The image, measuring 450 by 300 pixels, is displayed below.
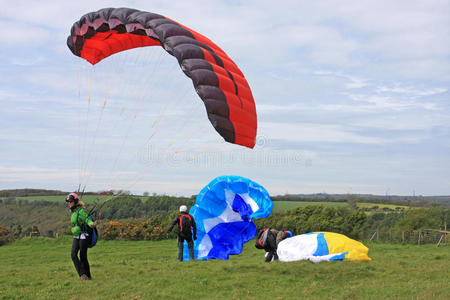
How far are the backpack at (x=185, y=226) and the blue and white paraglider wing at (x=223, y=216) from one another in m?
1.13

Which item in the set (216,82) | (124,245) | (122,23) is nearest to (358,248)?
(216,82)

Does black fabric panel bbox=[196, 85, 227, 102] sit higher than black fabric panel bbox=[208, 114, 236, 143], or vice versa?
black fabric panel bbox=[196, 85, 227, 102]

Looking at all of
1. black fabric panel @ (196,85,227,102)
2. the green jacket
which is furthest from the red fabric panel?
the green jacket

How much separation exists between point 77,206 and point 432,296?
6.08 m

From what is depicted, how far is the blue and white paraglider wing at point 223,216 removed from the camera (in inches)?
444

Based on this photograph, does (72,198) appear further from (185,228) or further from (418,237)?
(418,237)

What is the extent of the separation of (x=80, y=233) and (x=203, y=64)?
3742 millimetres

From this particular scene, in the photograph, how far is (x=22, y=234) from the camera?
18.5m

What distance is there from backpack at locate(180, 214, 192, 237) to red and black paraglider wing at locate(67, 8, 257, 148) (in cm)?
339

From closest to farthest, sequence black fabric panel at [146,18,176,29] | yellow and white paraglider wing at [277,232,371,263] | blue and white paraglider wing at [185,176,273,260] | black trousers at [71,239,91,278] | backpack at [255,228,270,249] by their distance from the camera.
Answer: black trousers at [71,239,91,278] → black fabric panel at [146,18,176,29] → yellow and white paraglider wing at [277,232,371,263] → backpack at [255,228,270,249] → blue and white paraglider wing at [185,176,273,260]

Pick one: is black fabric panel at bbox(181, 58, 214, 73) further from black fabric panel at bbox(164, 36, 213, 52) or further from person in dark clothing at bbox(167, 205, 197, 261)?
person in dark clothing at bbox(167, 205, 197, 261)

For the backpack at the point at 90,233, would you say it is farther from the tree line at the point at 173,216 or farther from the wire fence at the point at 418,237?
the wire fence at the point at 418,237

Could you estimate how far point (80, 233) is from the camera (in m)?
7.77

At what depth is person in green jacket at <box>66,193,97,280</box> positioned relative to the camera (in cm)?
773
